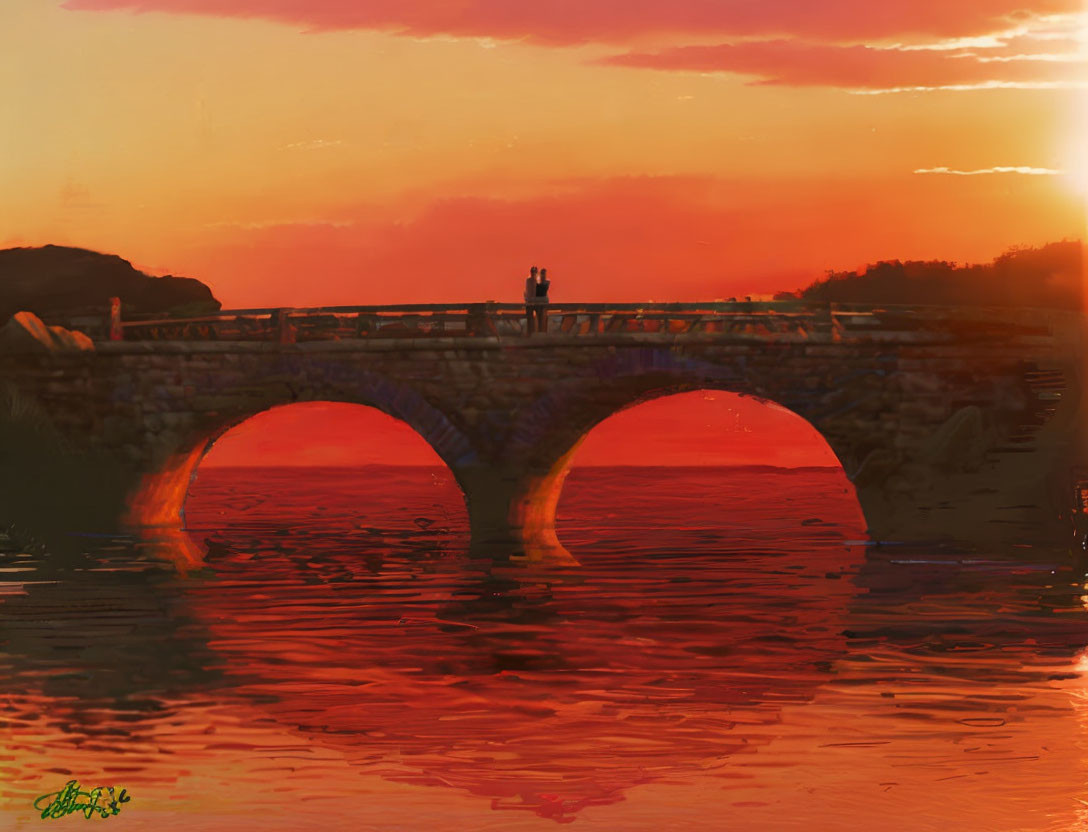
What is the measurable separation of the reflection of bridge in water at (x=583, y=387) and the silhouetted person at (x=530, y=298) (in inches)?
6.4

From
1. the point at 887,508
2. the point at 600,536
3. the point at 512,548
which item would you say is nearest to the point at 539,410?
the point at 512,548

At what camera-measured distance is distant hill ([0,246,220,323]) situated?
2046 inches

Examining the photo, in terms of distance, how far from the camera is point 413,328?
29.8 m

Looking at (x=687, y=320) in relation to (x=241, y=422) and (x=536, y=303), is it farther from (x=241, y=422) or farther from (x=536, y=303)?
(x=241, y=422)

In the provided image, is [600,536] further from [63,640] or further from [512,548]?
[63,640]

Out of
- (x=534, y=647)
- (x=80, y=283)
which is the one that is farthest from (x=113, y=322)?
(x=80, y=283)

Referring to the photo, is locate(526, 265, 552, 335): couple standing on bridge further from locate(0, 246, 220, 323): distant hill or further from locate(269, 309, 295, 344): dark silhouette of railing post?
locate(0, 246, 220, 323): distant hill

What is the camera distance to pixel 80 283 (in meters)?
53.3

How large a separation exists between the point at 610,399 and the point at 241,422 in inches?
324

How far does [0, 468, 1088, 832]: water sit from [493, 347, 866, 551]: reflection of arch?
1.93m

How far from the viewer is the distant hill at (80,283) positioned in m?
52.0
